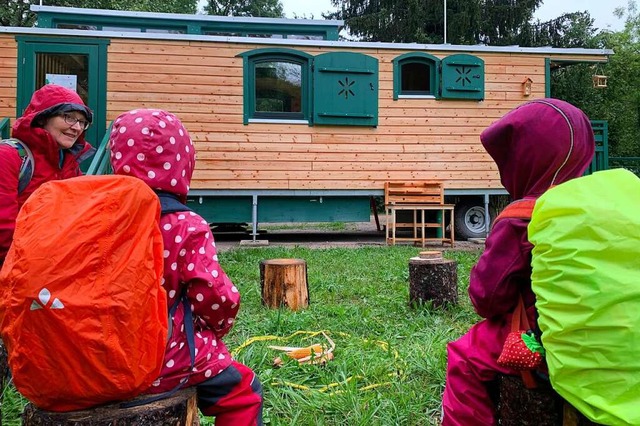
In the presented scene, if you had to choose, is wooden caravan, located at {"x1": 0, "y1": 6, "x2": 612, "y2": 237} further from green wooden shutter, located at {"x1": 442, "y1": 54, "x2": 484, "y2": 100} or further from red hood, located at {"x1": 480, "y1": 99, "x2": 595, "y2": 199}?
red hood, located at {"x1": 480, "y1": 99, "x2": 595, "y2": 199}

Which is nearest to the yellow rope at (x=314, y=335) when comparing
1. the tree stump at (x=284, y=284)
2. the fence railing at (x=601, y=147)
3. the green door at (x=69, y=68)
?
the tree stump at (x=284, y=284)

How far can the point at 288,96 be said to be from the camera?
32.1ft

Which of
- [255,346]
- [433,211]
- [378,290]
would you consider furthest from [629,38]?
[255,346]

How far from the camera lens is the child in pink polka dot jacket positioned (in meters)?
1.60

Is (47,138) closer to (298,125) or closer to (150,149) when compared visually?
(150,149)

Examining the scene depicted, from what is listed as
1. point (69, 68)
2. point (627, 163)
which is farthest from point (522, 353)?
point (627, 163)

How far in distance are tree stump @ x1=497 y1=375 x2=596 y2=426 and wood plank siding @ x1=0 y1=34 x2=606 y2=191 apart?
8.11 m

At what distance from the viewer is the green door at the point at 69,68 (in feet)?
28.9

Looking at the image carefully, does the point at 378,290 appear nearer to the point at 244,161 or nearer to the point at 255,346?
the point at 255,346

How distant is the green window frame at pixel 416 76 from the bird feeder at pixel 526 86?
5.82ft

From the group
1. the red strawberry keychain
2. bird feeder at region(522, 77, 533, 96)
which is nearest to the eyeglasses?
the red strawberry keychain

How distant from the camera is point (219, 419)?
1.81m

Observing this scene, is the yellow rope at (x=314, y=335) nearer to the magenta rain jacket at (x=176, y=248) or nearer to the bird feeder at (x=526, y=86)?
the magenta rain jacket at (x=176, y=248)

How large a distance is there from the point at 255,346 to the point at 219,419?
1.70 metres
